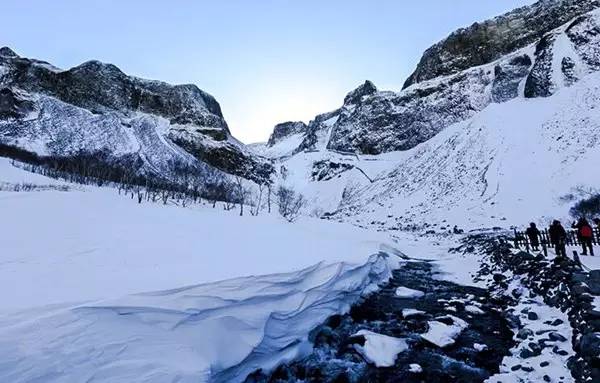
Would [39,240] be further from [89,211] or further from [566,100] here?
[566,100]

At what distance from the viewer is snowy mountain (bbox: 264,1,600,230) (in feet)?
130

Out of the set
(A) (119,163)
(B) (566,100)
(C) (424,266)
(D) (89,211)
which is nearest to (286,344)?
(D) (89,211)

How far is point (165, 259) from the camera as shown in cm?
1101

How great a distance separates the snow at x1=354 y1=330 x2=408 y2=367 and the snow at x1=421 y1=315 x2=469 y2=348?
0.75 metres

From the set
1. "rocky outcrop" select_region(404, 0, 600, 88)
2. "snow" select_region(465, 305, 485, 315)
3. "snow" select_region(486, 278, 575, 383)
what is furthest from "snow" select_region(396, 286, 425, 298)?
"rocky outcrop" select_region(404, 0, 600, 88)

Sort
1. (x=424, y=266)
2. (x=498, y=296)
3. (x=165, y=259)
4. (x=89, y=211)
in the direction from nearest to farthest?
(x=165, y=259)
(x=498, y=296)
(x=89, y=211)
(x=424, y=266)

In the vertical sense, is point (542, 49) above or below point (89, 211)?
above

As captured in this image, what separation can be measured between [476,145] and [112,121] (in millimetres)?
76317

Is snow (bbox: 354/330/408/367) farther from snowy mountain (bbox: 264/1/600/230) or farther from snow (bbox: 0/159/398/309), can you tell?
snowy mountain (bbox: 264/1/600/230)

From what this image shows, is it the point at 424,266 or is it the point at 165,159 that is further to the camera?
the point at 165,159

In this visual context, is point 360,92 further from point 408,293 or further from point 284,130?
point 408,293

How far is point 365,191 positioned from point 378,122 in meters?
28.5

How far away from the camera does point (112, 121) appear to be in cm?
9162

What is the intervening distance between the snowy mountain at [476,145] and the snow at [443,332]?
25.9 metres
